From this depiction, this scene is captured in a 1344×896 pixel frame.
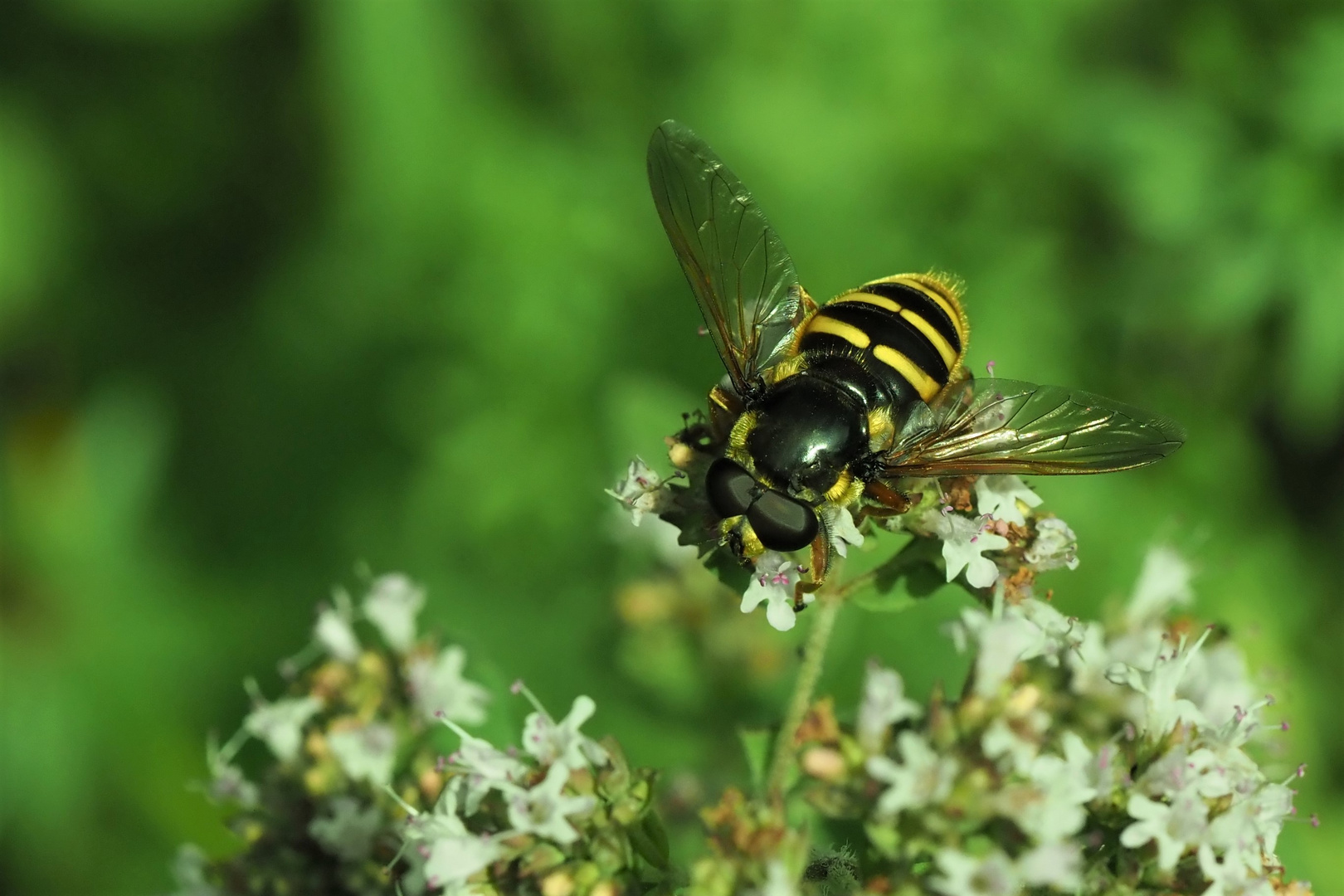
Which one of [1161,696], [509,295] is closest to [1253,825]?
[1161,696]

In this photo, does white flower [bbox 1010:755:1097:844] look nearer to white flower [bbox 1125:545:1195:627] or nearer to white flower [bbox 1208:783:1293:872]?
white flower [bbox 1208:783:1293:872]

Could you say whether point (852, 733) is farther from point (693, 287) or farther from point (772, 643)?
point (772, 643)

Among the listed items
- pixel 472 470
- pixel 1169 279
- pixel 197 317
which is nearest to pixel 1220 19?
pixel 1169 279

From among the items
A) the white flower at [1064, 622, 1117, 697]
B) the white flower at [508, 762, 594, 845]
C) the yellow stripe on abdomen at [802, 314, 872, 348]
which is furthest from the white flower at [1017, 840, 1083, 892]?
the yellow stripe on abdomen at [802, 314, 872, 348]

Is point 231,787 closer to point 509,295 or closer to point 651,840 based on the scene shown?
point 651,840

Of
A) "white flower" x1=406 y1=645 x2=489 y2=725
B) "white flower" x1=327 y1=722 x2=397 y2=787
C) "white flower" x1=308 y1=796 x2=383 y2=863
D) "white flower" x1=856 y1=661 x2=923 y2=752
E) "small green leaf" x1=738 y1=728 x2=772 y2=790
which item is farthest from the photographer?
"white flower" x1=406 y1=645 x2=489 y2=725

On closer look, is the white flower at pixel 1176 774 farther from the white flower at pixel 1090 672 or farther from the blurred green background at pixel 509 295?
the blurred green background at pixel 509 295

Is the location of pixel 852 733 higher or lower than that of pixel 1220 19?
lower
